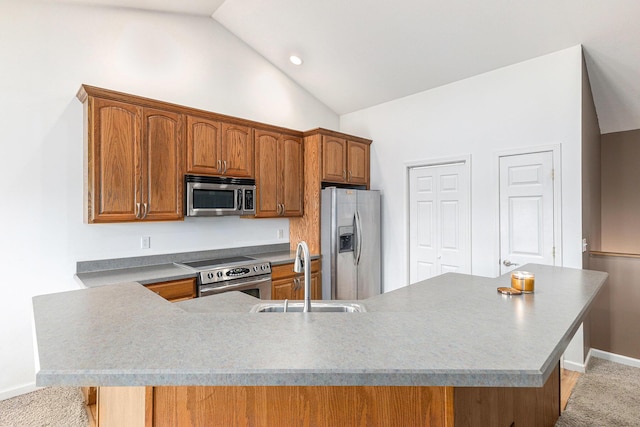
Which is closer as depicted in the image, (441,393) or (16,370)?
(441,393)

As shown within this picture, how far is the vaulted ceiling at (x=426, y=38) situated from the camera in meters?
2.70

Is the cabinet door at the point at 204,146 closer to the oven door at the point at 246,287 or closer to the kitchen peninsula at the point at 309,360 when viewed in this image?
the oven door at the point at 246,287

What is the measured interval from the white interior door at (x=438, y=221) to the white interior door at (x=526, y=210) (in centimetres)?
38

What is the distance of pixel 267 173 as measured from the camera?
3684 millimetres

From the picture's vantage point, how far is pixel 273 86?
13.8ft

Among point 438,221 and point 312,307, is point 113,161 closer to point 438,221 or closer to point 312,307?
point 312,307

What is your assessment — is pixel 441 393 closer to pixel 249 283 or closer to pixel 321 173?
pixel 249 283

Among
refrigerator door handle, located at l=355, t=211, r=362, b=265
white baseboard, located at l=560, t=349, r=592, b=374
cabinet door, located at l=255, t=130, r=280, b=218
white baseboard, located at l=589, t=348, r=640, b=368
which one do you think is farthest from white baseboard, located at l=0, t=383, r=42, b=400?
white baseboard, located at l=589, t=348, r=640, b=368

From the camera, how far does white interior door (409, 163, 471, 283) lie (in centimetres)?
364

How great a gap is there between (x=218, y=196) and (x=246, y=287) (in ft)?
3.07

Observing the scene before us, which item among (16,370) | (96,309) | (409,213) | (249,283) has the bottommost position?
(16,370)

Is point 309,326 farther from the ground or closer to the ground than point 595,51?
closer to the ground

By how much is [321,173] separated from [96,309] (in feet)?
9.35

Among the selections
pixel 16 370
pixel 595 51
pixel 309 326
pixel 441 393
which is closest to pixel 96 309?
pixel 309 326
